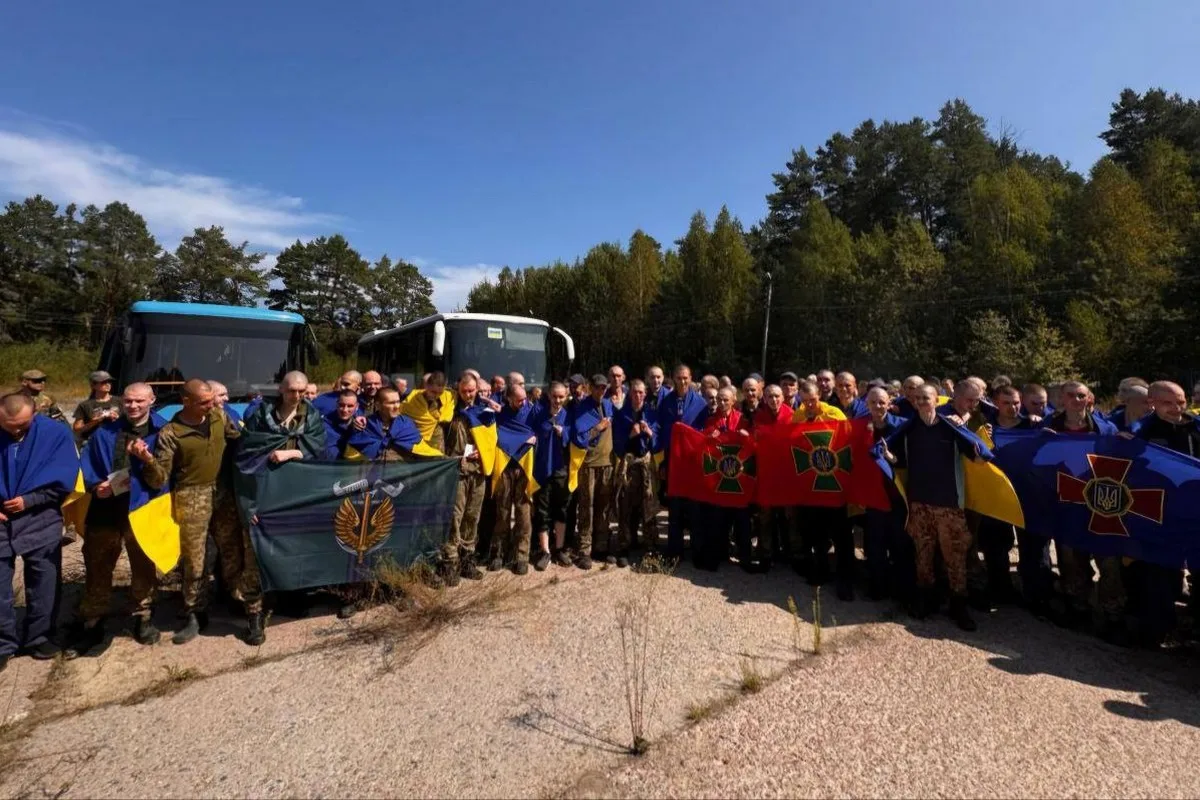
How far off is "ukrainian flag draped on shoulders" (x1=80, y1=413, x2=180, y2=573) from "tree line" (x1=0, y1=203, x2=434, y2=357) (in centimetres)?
5457

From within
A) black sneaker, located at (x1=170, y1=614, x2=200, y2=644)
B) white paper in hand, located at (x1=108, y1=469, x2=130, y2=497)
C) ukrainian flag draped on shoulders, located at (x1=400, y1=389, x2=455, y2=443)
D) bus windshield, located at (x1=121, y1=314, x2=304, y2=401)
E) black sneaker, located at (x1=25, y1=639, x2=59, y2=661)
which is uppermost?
bus windshield, located at (x1=121, y1=314, x2=304, y2=401)

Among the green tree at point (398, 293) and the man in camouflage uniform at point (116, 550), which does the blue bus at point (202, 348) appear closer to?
the man in camouflage uniform at point (116, 550)

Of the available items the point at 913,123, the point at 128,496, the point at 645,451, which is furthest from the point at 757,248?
the point at 128,496

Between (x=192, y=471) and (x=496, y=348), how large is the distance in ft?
24.1

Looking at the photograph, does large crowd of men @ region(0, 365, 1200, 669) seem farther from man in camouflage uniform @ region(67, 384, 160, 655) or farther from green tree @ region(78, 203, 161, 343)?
green tree @ region(78, 203, 161, 343)

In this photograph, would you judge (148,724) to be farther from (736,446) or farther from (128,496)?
(736,446)

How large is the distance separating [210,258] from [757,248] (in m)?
55.6

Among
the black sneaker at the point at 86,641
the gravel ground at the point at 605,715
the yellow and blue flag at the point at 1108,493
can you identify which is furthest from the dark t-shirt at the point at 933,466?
the black sneaker at the point at 86,641

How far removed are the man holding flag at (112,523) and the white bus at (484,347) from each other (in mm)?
6413

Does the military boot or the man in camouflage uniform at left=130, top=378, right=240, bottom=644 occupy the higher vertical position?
the man in camouflage uniform at left=130, top=378, right=240, bottom=644

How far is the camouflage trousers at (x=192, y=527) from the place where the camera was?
448 centimetres

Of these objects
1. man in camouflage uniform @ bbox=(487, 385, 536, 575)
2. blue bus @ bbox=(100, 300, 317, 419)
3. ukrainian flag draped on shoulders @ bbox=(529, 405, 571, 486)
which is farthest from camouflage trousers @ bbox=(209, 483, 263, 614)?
blue bus @ bbox=(100, 300, 317, 419)

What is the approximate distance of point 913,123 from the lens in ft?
A: 154

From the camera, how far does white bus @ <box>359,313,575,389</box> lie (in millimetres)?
11227
